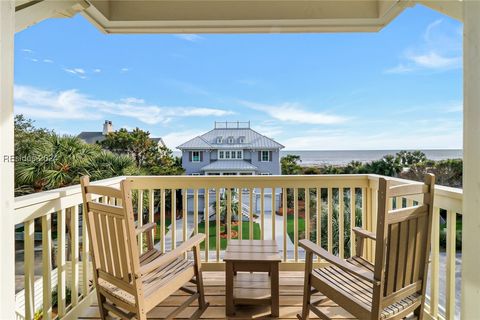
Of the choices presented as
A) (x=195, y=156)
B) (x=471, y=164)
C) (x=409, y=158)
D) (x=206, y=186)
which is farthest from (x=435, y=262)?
(x=409, y=158)

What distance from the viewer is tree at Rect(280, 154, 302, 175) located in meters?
13.7

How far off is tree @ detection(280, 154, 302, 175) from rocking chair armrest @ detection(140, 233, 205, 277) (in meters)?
11.8

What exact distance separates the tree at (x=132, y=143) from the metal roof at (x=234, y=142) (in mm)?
1490

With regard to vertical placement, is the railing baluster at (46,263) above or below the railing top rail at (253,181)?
below

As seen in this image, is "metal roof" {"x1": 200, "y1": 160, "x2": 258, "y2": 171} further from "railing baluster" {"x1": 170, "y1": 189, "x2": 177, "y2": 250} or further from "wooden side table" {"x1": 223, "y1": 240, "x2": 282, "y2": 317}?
"wooden side table" {"x1": 223, "y1": 240, "x2": 282, "y2": 317}

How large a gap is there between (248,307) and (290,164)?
516 inches

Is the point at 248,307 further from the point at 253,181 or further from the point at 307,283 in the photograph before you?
the point at 253,181

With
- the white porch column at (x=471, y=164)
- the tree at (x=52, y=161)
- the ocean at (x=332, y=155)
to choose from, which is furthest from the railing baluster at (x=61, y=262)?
the ocean at (x=332, y=155)

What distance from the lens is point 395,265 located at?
146 cm

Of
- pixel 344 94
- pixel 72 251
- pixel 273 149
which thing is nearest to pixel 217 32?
pixel 72 251

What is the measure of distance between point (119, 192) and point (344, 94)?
19.7 m

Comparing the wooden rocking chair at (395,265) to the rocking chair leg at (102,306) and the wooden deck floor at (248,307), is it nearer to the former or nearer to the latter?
the wooden deck floor at (248,307)

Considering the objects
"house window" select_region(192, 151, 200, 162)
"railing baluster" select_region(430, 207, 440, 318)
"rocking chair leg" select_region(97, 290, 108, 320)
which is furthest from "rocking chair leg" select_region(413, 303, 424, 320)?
"house window" select_region(192, 151, 200, 162)

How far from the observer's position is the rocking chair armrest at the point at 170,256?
1561 millimetres
